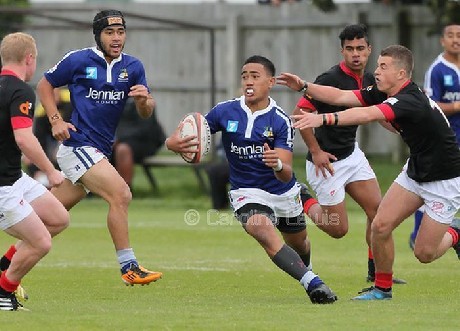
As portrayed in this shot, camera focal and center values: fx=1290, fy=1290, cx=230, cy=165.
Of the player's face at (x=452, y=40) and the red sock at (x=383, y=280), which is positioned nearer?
the red sock at (x=383, y=280)

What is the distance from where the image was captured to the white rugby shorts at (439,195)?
10.7 meters

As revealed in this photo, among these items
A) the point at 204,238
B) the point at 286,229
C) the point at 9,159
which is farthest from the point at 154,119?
the point at 9,159

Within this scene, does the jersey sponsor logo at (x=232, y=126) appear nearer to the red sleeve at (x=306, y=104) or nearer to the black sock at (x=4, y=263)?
the red sleeve at (x=306, y=104)

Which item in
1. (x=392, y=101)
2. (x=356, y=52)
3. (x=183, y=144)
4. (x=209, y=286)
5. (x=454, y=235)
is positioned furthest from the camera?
(x=356, y=52)

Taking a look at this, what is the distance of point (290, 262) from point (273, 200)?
0.87 m

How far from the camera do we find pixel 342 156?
12703 mm

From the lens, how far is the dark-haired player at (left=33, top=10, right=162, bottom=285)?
11.6 meters

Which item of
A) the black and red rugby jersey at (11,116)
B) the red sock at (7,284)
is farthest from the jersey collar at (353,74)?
the red sock at (7,284)

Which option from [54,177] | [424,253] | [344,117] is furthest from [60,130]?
[424,253]

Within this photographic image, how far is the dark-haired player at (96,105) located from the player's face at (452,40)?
4156 millimetres

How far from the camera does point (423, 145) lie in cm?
1059

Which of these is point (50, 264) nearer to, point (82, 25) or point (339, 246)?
point (339, 246)

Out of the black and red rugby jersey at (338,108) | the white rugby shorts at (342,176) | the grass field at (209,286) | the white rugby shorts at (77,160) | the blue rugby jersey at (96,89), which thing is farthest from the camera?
the white rugby shorts at (342,176)

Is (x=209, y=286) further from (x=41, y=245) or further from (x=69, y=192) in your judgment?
(x=41, y=245)
